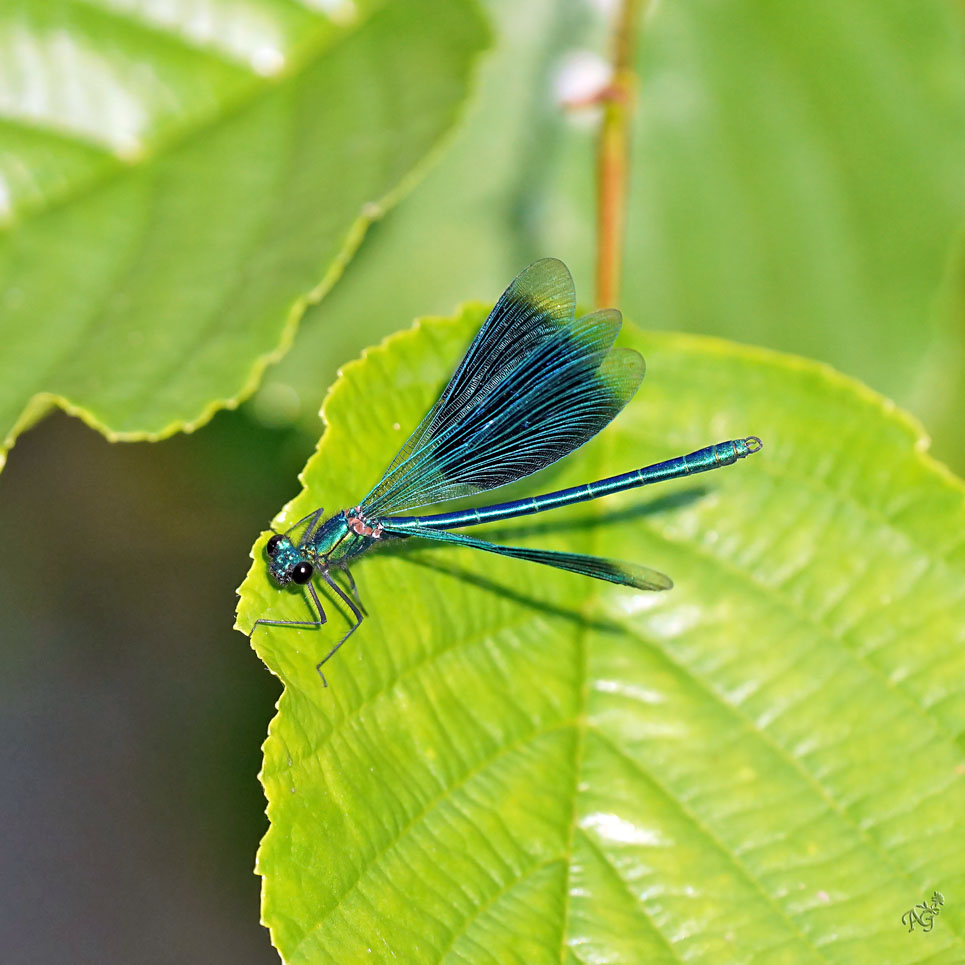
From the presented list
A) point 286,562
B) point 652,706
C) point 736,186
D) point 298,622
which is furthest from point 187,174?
point 736,186

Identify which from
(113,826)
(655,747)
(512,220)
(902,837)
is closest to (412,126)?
(512,220)

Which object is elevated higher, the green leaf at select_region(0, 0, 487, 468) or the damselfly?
the green leaf at select_region(0, 0, 487, 468)

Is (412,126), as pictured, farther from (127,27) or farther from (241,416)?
(241,416)

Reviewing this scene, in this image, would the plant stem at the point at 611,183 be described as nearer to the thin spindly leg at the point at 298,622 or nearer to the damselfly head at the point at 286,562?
the damselfly head at the point at 286,562

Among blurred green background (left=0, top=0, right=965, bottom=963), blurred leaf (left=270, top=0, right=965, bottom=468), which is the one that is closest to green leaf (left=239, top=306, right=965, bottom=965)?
blurred green background (left=0, top=0, right=965, bottom=963)

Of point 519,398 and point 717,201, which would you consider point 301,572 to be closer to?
point 519,398

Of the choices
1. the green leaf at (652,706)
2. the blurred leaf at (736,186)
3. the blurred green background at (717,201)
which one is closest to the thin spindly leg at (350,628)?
the green leaf at (652,706)

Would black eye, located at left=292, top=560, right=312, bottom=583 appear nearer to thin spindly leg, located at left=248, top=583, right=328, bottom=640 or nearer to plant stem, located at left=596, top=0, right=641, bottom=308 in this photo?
thin spindly leg, located at left=248, top=583, right=328, bottom=640
